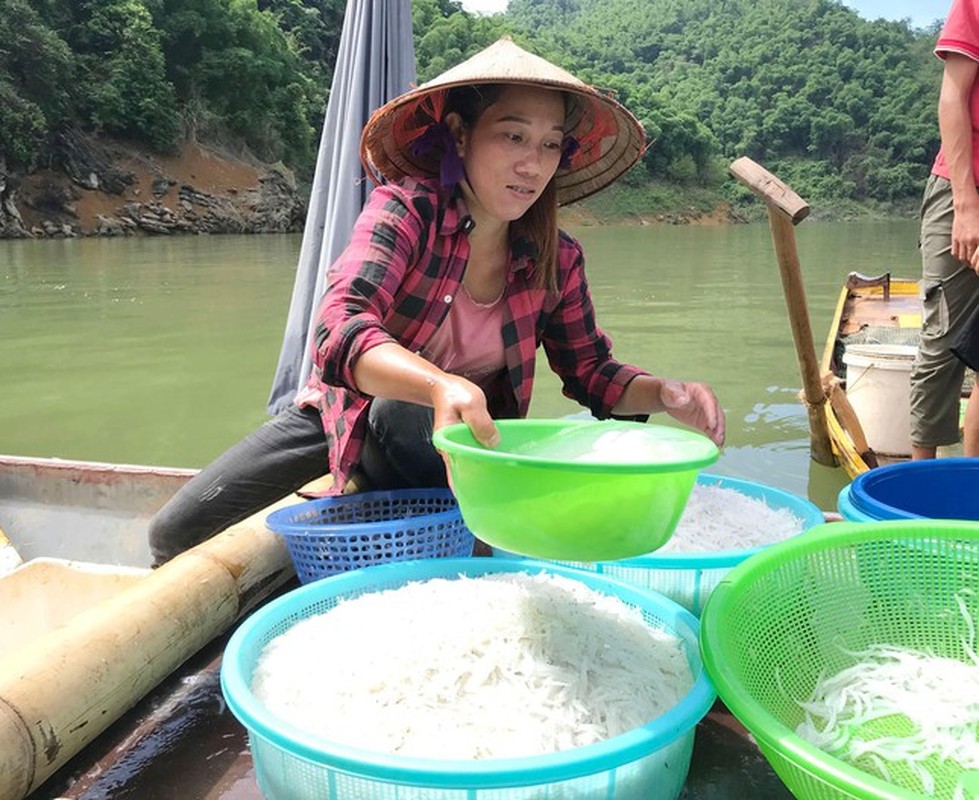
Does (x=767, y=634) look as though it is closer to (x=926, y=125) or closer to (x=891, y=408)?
(x=891, y=408)

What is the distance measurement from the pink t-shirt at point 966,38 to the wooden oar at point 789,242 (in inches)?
21.7

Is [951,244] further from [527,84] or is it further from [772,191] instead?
[527,84]

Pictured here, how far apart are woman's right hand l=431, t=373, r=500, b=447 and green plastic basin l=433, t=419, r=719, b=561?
22mm

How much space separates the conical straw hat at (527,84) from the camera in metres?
1.62

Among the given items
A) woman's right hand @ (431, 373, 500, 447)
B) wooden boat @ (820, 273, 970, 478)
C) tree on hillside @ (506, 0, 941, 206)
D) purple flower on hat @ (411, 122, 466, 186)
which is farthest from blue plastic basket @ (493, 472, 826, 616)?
tree on hillside @ (506, 0, 941, 206)

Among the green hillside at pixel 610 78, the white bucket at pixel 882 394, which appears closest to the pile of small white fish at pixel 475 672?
the green hillside at pixel 610 78

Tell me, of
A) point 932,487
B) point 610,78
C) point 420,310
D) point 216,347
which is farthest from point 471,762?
point 610,78

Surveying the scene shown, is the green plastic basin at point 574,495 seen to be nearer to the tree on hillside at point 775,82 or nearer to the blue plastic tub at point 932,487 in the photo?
the blue plastic tub at point 932,487

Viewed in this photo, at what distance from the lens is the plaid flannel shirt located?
1.53m

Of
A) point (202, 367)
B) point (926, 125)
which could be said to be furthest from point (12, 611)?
point (926, 125)

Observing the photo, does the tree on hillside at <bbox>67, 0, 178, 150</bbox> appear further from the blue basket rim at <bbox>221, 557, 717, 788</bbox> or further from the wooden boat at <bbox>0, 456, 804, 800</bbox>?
the blue basket rim at <bbox>221, 557, 717, 788</bbox>

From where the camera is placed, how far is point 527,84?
1633 mm

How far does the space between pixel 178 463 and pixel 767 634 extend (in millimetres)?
4574

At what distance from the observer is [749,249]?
22266 mm
